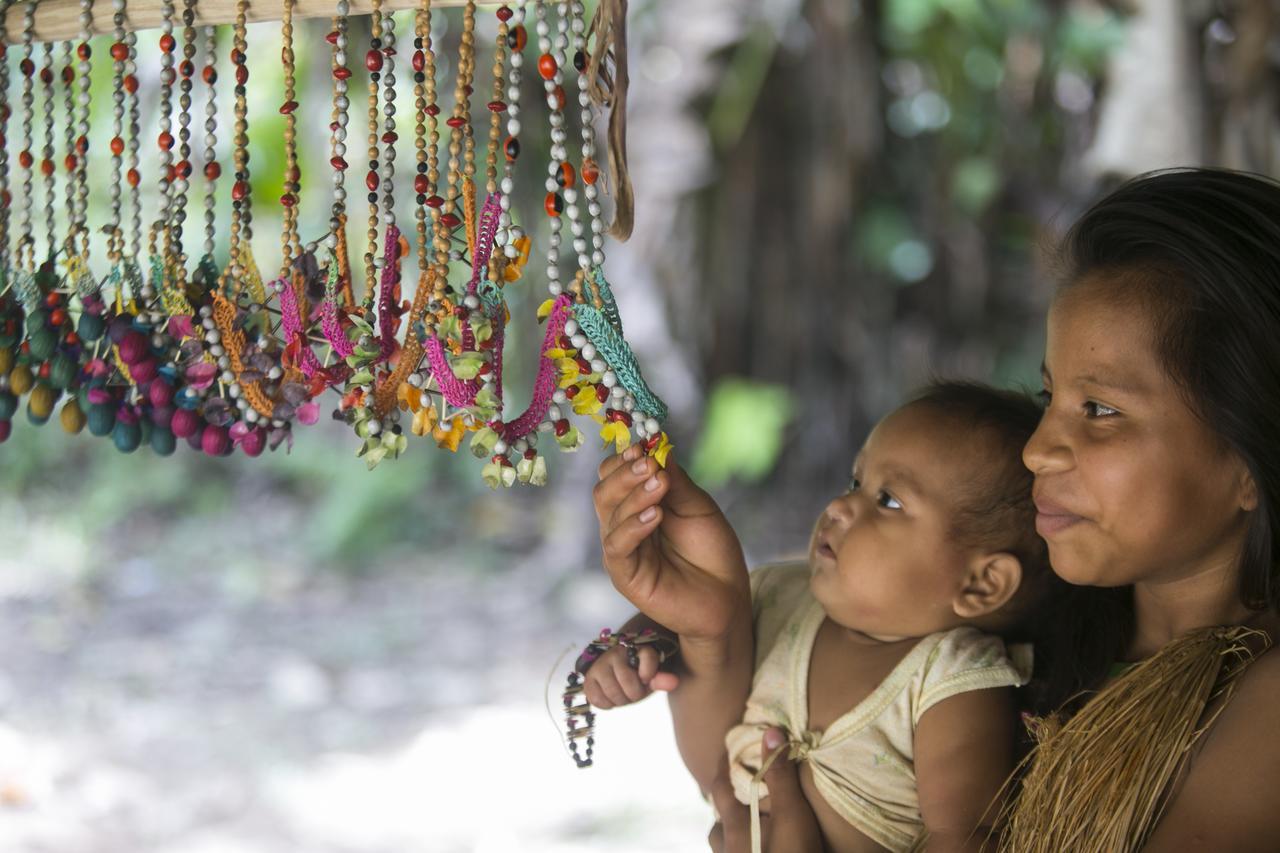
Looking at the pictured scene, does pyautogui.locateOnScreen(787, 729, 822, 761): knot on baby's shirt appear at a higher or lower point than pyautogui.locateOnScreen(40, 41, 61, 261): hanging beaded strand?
lower

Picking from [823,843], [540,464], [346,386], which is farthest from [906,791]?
[346,386]

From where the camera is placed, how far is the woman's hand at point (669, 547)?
4.19 feet

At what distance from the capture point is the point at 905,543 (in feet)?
4.88

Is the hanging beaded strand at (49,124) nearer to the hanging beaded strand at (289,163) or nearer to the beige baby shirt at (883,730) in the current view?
the hanging beaded strand at (289,163)

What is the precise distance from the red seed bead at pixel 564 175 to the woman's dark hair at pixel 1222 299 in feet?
1.76

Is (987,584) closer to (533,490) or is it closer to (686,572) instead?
(686,572)

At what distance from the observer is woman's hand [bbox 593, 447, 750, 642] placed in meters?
1.28

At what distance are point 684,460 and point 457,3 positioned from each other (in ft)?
9.87

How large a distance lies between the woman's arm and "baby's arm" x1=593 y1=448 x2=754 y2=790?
491 mm

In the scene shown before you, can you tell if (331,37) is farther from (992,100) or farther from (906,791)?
(992,100)

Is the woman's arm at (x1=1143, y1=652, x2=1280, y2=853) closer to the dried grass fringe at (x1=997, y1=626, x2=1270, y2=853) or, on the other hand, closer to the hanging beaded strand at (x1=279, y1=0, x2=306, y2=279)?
the dried grass fringe at (x1=997, y1=626, x2=1270, y2=853)

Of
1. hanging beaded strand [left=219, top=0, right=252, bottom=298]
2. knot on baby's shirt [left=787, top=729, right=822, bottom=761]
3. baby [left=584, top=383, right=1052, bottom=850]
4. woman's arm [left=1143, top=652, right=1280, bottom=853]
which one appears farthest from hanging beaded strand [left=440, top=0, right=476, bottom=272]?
woman's arm [left=1143, top=652, right=1280, bottom=853]

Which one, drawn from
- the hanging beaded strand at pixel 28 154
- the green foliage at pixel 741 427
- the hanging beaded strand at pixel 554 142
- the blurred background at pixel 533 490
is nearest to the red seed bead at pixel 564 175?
the hanging beaded strand at pixel 554 142

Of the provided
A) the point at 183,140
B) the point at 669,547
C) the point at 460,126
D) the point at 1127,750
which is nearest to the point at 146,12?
the point at 183,140
